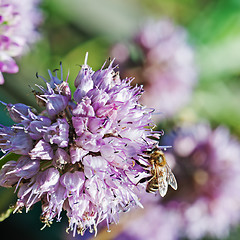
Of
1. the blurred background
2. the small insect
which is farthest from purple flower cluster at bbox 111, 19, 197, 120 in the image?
the small insect

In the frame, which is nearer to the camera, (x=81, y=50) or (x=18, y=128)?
(x=18, y=128)

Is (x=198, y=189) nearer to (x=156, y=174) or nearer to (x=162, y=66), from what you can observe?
(x=162, y=66)

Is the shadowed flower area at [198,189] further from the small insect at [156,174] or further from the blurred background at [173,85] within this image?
the small insect at [156,174]

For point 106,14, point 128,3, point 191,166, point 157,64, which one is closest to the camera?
point 191,166

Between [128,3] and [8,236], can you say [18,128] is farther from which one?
[128,3]

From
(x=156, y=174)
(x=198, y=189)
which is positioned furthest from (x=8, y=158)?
(x=198, y=189)

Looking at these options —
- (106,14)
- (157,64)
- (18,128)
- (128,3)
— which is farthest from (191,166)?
(128,3)

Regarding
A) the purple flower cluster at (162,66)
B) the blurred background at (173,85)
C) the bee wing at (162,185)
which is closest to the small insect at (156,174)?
the bee wing at (162,185)
